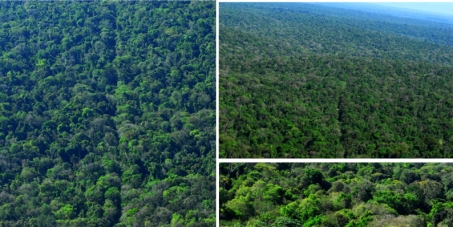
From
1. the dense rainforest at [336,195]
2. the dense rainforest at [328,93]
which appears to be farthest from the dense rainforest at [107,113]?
the dense rainforest at [336,195]

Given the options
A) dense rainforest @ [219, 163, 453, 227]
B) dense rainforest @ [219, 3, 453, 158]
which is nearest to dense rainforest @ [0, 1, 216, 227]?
dense rainforest @ [219, 3, 453, 158]

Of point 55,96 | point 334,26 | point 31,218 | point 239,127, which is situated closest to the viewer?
point 239,127

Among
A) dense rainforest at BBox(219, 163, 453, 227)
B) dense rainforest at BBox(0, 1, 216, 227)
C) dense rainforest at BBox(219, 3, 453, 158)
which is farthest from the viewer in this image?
dense rainforest at BBox(0, 1, 216, 227)

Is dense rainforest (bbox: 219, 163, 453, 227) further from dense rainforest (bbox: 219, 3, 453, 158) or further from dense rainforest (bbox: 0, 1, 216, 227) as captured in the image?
dense rainforest (bbox: 0, 1, 216, 227)

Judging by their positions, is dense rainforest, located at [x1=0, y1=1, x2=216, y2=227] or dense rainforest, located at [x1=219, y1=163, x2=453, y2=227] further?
dense rainforest, located at [x1=0, y1=1, x2=216, y2=227]

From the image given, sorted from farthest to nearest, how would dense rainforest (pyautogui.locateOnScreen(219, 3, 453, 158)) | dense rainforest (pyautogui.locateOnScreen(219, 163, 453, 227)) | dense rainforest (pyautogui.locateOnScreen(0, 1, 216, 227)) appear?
dense rainforest (pyautogui.locateOnScreen(0, 1, 216, 227)), dense rainforest (pyautogui.locateOnScreen(219, 3, 453, 158)), dense rainforest (pyautogui.locateOnScreen(219, 163, 453, 227))

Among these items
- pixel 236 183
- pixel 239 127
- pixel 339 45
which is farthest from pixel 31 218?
pixel 339 45

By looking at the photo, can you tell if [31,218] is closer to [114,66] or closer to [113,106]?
[113,106]
